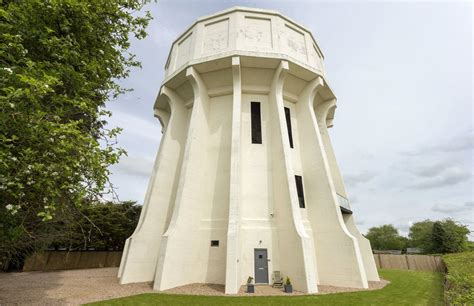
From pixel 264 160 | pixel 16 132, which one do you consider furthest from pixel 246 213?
pixel 16 132

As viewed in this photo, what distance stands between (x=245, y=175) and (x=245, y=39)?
9.59 meters

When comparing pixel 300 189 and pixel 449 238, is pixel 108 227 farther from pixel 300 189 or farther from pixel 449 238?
pixel 449 238

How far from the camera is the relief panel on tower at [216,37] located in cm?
1697

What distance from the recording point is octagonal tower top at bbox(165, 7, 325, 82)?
1638 centimetres

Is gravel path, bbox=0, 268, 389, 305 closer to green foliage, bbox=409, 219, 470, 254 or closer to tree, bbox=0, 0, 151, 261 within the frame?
tree, bbox=0, 0, 151, 261

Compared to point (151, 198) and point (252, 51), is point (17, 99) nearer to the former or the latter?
point (151, 198)

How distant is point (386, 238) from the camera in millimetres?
79625

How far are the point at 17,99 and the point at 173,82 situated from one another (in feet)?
46.2

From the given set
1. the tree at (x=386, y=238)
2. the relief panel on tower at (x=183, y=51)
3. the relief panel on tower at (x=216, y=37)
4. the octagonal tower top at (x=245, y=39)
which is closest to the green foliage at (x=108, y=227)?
the relief panel on tower at (x=183, y=51)

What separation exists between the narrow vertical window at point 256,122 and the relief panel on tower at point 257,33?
4.03 m

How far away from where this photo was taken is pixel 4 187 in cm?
451

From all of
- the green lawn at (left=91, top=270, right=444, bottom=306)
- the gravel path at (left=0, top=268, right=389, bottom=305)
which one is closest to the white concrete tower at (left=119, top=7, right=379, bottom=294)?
the gravel path at (left=0, top=268, right=389, bottom=305)

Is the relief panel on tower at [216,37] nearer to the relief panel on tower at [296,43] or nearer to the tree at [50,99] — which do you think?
the relief panel on tower at [296,43]

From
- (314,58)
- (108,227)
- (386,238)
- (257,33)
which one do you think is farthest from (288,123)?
(386,238)
